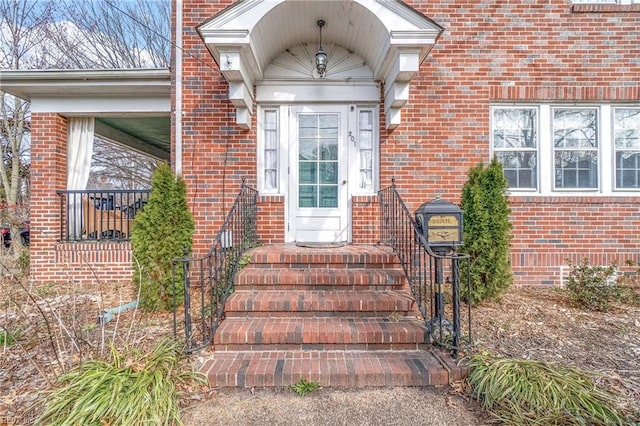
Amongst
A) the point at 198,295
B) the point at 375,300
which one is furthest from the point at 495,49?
the point at 198,295

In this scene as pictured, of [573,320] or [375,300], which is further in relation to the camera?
[573,320]

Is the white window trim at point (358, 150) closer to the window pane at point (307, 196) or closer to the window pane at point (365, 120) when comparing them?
the window pane at point (365, 120)

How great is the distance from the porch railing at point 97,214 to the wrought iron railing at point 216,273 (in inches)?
89.8

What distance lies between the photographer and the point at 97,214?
20.3 feet

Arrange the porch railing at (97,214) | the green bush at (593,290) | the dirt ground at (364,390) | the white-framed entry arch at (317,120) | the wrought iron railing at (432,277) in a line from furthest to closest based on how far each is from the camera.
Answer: the porch railing at (97,214), the white-framed entry arch at (317,120), the green bush at (593,290), the wrought iron railing at (432,277), the dirt ground at (364,390)

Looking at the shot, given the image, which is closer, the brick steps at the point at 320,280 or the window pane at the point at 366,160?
the brick steps at the point at 320,280

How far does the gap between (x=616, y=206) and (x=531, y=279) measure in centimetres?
168

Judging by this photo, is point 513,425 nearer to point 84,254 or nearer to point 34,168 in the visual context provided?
point 84,254

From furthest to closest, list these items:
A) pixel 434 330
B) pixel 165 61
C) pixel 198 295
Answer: pixel 165 61
pixel 198 295
pixel 434 330

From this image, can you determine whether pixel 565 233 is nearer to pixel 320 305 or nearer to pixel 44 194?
pixel 320 305

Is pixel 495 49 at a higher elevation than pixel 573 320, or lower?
higher

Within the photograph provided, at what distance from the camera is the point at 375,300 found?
339 cm

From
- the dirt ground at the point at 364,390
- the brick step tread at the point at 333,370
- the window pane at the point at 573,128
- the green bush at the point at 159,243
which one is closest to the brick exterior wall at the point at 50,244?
the dirt ground at the point at 364,390

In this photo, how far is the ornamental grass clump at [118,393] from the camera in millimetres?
2090
